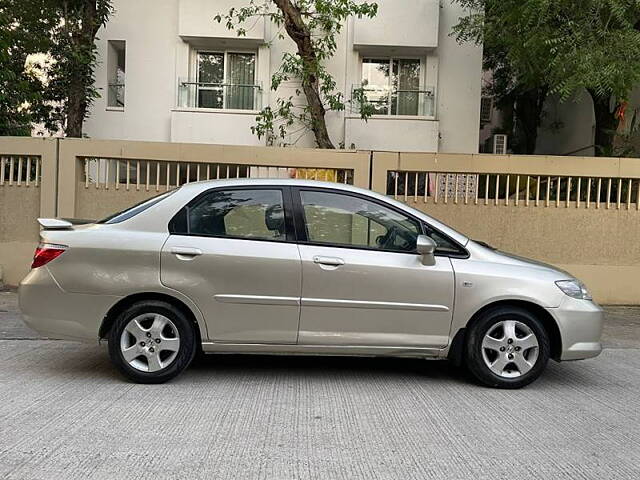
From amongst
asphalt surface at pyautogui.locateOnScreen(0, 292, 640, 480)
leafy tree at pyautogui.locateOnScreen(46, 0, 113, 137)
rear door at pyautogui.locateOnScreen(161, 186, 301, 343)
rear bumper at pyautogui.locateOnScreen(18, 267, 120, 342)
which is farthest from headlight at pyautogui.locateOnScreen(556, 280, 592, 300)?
leafy tree at pyautogui.locateOnScreen(46, 0, 113, 137)

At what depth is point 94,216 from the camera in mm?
9016

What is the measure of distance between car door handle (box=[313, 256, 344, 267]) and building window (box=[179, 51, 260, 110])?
382 inches

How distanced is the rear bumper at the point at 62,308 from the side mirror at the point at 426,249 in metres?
2.49

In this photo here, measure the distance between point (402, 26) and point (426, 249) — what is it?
1014cm

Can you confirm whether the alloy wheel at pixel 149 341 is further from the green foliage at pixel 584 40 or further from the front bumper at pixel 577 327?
the green foliage at pixel 584 40

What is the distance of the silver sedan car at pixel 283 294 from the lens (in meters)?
4.72

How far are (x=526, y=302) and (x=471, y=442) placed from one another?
1.53 meters

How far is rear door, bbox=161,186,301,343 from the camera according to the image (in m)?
4.71

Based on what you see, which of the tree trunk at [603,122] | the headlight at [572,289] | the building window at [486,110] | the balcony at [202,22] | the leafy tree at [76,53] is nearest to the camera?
the headlight at [572,289]

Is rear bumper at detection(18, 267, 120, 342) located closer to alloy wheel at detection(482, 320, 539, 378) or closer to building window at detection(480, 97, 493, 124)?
alloy wheel at detection(482, 320, 539, 378)

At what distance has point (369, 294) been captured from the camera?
187 inches

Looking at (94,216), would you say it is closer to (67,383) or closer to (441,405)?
(67,383)

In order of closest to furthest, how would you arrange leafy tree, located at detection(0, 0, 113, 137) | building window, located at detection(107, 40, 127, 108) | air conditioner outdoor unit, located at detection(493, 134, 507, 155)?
leafy tree, located at detection(0, 0, 113, 137)
building window, located at detection(107, 40, 127, 108)
air conditioner outdoor unit, located at detection(493, 134, 507, 155)

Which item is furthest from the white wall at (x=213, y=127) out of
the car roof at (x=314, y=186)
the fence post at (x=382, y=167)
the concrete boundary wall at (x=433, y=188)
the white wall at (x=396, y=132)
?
the car roof at (x=314, y=186)
